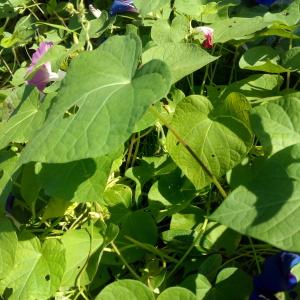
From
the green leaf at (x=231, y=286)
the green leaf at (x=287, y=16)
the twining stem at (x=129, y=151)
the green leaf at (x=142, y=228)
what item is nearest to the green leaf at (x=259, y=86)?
the green leaf at (x=287, y=16)

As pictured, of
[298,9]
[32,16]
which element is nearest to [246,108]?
[298,9]

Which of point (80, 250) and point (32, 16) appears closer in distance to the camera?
point (80, 250)

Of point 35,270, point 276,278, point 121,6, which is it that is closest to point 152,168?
point 35,270

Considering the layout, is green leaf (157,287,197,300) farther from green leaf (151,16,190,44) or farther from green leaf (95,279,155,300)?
green leaf (151,16,190,44)

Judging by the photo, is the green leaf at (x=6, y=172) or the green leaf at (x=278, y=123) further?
the green leaf at (x=6, y=172)

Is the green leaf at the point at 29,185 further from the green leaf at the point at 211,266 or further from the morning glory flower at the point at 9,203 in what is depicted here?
the green leaf at the point at 211,266

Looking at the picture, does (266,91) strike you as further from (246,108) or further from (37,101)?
(37,101)
